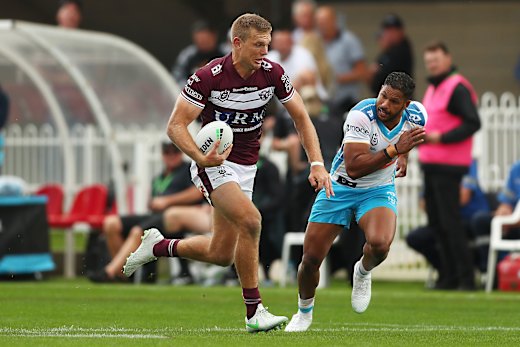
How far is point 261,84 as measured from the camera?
35.4ft

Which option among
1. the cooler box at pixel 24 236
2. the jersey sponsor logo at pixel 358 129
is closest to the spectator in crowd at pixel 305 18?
the cooler box at pixel 24 236

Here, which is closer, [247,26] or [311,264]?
[247,26]

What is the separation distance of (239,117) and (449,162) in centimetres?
609

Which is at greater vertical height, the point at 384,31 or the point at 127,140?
the point at 384,31

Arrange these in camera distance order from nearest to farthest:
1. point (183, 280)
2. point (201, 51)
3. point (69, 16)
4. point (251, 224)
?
point (251, 224) < point (183, 280) < point (201, 51) < point (69, 16)

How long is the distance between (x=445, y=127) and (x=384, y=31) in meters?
3.93

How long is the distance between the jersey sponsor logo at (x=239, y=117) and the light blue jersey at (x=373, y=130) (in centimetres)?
76

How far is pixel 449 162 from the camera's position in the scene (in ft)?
54.1

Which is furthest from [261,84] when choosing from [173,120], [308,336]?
[308,336]

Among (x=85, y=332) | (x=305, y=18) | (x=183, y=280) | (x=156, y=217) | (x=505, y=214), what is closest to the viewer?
(x=85, y=332)

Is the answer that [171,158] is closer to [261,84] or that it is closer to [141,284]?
[141,284]

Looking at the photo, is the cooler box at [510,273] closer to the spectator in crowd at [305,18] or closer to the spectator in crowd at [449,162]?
the spectator in crowd at [449,162]

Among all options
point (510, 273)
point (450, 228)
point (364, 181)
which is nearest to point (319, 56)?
point (450, 228)

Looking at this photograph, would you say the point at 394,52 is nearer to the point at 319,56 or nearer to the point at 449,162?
the point at 319,56
